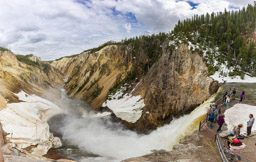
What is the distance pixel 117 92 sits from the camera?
37406 millimetres

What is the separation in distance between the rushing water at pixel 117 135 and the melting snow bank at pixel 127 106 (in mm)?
2290

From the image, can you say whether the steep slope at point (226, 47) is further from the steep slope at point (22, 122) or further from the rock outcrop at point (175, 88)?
the steep slope at point (22, 122)

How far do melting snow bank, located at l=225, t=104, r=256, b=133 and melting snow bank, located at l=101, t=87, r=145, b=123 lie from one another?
1644 cm

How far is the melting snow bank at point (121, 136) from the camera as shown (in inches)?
634

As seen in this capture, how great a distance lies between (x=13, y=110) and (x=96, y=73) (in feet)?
108

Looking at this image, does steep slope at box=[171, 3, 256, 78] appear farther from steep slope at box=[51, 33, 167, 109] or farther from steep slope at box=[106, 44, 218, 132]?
steep slope at box=[51, 33, 167, 109]

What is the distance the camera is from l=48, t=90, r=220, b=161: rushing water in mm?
16375

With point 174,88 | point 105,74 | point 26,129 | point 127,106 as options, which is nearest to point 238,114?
point 174,88

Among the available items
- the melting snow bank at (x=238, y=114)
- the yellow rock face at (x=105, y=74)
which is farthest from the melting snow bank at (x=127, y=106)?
the melting snow bank at (x=238, y=114)

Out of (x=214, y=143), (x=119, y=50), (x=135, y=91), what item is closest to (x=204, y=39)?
(x=135, y=91)

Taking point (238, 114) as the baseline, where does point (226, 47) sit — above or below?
above

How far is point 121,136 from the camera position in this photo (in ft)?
82.7

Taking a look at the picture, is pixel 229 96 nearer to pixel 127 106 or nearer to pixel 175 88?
pixel 175 88

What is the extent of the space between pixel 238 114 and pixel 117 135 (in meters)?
18.5
